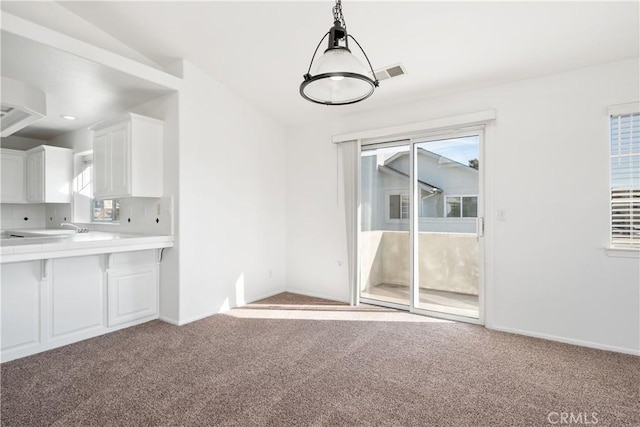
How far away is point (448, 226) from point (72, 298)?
4.05 metres

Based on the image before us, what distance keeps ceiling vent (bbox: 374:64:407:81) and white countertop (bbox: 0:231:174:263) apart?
296 cm

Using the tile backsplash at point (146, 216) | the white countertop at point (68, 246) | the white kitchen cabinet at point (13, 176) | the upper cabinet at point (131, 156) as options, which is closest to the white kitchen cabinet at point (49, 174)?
the white kitchen cabinet at point (13, 176)

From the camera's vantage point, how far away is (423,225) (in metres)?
4.09

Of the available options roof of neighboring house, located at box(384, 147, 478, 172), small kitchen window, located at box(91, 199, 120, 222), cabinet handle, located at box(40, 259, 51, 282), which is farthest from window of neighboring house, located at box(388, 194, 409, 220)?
small kitchen window, located at box(91, 199, 120, 222)

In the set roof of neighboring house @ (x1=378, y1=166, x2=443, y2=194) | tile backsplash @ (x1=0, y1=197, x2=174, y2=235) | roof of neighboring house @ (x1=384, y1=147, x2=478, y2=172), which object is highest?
roof of neighboring house @ (x1=384, y1=147, x2=478, y2=172)

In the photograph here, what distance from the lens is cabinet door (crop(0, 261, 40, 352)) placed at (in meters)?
2.83

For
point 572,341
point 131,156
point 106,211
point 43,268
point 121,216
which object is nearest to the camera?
point 43,268

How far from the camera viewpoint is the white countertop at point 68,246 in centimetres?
268

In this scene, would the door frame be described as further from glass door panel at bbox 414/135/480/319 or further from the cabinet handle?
the cabinet handle

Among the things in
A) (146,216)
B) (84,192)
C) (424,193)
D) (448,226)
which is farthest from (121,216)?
(448,226)

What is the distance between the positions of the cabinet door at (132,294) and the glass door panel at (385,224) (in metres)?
2.65

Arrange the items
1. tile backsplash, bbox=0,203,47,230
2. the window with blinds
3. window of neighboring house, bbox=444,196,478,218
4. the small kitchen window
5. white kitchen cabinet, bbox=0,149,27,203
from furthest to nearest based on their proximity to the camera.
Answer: tile backsplash, bbox=0,203,47,230, white kitchen cabinet, bbox=0,149,27,203, the small kitchen window, window of neighboring house, bbox=444,196,478,218, the window with blinds

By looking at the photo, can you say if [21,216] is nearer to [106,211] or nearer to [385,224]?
[106,211]

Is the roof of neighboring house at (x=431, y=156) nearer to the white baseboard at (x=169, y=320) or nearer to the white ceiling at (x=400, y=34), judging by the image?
the white ceiling at (x=400, y=34)
